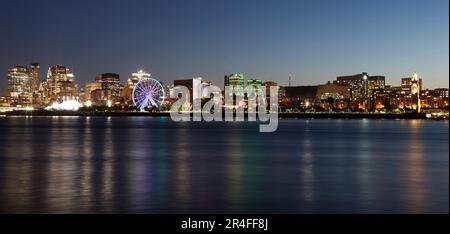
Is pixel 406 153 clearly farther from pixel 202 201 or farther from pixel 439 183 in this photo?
pixel 202 201

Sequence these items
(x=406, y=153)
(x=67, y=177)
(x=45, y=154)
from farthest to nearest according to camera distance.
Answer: (x=406, y=153) → (x=45, y=154) → (x=67, y=177)

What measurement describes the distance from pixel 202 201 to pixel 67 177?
8.93 meters

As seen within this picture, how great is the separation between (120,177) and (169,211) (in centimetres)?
910

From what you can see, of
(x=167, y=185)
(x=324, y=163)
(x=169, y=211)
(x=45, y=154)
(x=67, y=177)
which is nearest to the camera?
(x=169, y=211)

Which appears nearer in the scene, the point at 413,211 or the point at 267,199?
the point at 413,211

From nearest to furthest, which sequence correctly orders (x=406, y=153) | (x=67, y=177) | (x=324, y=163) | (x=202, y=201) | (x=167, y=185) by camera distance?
1. (x=202, y=201)
2. (x=167, y=185)
3. (x=67, y=177)
4. (x=324, y=163)
5. (x=406, y=153)

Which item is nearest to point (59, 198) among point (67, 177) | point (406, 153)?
point (67, 177)

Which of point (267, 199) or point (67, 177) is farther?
point (67, 177)

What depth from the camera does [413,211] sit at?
18594 millimetres

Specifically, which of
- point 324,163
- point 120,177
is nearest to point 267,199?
point 120,177

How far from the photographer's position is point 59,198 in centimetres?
2025

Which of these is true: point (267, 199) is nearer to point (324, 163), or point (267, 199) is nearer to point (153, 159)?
point (324, 163)

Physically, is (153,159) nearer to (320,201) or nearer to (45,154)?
(45,154)

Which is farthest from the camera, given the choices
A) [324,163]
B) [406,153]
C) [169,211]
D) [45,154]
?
[406,153]
